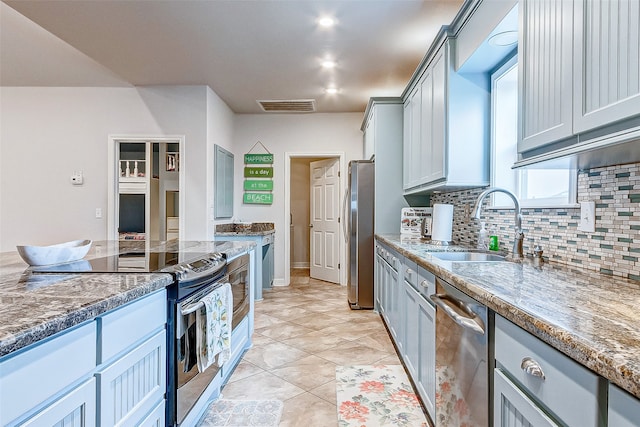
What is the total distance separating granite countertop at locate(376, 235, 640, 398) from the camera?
636 millimetres

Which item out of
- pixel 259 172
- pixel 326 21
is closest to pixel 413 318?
pixel 326 21

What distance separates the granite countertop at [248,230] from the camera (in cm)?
448

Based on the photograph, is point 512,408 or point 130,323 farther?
point 130,323

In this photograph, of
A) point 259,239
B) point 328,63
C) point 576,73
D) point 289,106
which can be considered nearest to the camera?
point 576,73

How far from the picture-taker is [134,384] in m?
1.19

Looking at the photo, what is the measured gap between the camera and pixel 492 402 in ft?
3.57

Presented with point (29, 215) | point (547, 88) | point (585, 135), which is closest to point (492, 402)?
point (585, 135)

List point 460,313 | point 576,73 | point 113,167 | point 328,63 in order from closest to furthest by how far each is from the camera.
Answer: point 576,73
point 460,313
point 328,63
point 113,167

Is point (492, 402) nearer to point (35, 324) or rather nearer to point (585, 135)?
point (585, 135)

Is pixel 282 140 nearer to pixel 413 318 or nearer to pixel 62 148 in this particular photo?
pixel 62 148

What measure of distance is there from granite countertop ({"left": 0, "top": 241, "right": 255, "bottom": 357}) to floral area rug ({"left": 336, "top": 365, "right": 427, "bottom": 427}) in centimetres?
132

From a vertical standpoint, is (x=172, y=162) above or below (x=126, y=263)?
above

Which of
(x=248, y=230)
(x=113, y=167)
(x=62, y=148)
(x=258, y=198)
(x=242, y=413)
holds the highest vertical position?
(x=62, y=148)

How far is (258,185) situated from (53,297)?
4.40m
